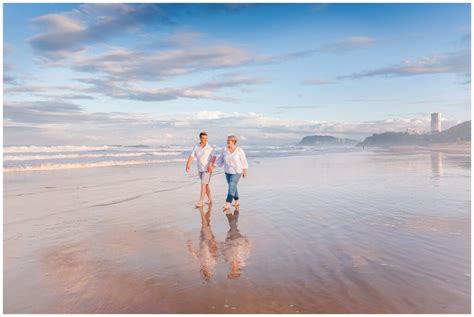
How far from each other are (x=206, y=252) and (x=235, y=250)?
17.8 inches

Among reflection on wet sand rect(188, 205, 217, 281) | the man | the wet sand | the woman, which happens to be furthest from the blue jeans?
reflection on wet sand rect(188, 205, 217, 281)

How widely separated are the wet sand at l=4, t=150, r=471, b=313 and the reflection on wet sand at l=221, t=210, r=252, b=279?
35mm

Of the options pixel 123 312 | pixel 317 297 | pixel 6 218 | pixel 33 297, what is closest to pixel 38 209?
pixel 6 218

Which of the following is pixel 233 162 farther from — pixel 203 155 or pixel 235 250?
pixel 235 250

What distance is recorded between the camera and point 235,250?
5.82m

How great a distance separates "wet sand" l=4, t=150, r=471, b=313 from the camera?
4.02m

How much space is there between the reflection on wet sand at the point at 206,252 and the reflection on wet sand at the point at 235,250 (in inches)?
7.5

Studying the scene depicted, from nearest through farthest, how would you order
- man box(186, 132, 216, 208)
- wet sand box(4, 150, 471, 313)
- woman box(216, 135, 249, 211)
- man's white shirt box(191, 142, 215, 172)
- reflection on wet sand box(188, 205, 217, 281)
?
wet sand box(4, 150, 471, 313) < reflection on wet sand box(188, 205, 217, 281) < woman box(216, 135, 249, 211) < man box(186, 132, 216, 208) < man's white shirt box(191, 142, 215, 172)

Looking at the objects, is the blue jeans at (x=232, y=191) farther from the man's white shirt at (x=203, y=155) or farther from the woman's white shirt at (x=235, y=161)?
the man's white shirt at (x=203, y=155)

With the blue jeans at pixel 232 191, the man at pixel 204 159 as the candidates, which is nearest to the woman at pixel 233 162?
the blue jeans at pixel 232 191

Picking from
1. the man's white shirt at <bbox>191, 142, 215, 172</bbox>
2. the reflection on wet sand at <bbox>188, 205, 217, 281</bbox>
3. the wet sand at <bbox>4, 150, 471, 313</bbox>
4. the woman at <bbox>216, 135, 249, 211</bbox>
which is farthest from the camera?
the man's white shirt at <bbox>191, 142, 215, 172</bbox>

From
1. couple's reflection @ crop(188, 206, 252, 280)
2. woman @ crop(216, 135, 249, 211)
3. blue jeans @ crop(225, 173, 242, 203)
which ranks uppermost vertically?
woman @ crop(216, 135, 249, 211)

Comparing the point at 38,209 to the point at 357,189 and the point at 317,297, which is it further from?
the point at 357,189

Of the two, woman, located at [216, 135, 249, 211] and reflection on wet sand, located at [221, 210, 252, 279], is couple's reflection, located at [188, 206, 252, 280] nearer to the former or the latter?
reflection on wet sand, located at [221, 210, 252, 279]
